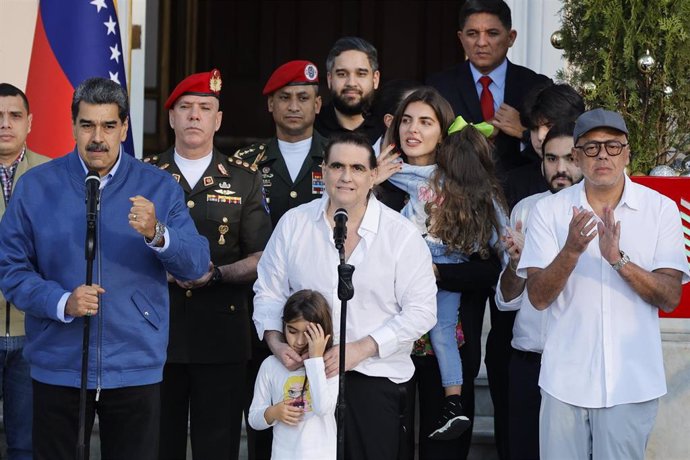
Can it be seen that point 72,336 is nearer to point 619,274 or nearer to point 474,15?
point 619,274

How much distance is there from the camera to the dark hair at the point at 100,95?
16.5ft

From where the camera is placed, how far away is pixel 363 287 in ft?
16.8

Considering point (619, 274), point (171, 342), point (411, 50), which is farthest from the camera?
point (411, 50)

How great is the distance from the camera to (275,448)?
5137 mm

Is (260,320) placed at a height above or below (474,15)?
below

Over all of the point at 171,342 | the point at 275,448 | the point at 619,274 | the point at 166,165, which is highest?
the point at 166,165

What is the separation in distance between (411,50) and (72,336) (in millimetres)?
6335

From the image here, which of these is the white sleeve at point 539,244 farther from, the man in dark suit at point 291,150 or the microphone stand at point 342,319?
the man in dark suit at point 291,150

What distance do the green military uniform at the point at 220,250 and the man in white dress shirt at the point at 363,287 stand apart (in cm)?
59

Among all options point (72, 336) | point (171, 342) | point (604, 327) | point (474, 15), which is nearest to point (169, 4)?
point (474, 15)

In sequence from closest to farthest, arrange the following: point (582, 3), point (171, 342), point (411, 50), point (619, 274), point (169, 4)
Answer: point (619, 274) < point (171, 342) < point (582, 3) < point (169, 4) < point (411, 50)

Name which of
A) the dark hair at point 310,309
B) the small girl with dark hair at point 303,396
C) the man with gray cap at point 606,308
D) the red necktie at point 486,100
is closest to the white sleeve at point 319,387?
the small girl with dark hair at point 303,396

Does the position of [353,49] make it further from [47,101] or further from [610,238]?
[610,238]

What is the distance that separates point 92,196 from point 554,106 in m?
2.43
